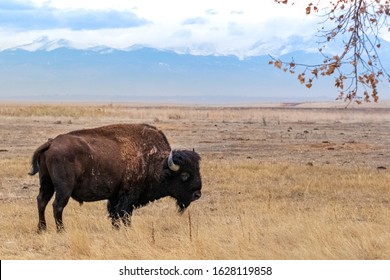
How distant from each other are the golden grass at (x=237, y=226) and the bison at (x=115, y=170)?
41cm

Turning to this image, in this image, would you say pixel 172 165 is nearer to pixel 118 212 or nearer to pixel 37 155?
pixel 118 212

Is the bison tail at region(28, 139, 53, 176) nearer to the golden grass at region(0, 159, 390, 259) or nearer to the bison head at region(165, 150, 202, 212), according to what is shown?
the golden grass at region(0, 159, 390, 259)

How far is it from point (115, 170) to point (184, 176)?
3.64 ft

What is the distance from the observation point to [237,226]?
30.4 feet

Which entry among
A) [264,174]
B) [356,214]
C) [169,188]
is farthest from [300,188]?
[169,188]

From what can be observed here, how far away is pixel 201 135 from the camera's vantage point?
35.5 metres

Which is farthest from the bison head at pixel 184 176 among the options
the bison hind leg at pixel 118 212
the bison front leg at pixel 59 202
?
the bison front leg at pixel 59 202

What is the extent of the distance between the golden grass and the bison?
0.41 metres

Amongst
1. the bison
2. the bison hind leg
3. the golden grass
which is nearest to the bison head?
the bison

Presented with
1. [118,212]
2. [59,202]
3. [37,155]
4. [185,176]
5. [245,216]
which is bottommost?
[245,216]

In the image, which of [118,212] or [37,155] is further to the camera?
[118,212]

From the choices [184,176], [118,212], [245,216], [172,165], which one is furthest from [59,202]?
[245,216]

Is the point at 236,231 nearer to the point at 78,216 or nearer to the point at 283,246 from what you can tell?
the point at 283,246

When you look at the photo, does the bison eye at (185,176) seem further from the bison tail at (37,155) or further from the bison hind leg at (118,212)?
the bison tail at (37,155)
